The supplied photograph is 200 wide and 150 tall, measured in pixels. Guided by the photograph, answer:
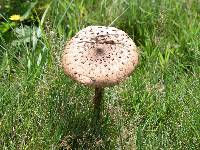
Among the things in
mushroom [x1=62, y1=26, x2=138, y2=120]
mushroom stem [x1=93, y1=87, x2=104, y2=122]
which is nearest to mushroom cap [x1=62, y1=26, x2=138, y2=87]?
mushroom [x1=62, y1=26, x2=138, y2=120]

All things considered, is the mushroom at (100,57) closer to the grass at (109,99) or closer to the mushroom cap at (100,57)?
the mushroom cap at (100,57)

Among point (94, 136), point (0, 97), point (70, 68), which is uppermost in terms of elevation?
point (70, 68)

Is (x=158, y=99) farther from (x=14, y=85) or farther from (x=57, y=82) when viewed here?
(x=14, y=85)

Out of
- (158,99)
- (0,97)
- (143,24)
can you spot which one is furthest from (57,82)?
(143,24)

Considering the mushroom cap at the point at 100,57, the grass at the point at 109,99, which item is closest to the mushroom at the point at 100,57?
the mushroom cap at the point at 100,57

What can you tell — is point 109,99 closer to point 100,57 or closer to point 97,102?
point 97,102

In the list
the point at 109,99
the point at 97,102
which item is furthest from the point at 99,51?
the point at 109,99

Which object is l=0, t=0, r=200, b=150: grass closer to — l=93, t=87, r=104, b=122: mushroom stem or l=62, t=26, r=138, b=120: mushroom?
l=93, t=87, r=104, b=122: mushroom stem
